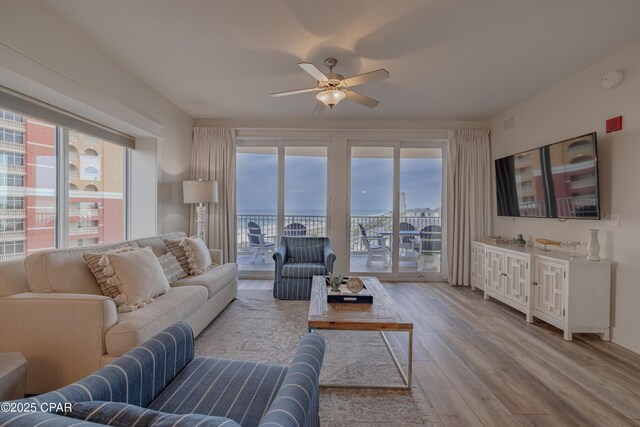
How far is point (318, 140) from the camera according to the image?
4.92 meters

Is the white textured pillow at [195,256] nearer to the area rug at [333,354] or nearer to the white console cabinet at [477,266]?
the area rug at [333,354]

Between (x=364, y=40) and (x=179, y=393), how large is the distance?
2830 mm

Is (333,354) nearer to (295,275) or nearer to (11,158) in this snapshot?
(295,275)

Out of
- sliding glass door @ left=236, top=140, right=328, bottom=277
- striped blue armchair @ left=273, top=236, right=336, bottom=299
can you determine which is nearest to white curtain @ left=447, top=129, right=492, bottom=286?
sliding glass door @ left=236, top=140, right=328, bottom=277

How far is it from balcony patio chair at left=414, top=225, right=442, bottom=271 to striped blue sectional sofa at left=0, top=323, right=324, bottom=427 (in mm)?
4064

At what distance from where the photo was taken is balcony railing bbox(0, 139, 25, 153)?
233 centimetres

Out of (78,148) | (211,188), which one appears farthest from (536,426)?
(78,148)

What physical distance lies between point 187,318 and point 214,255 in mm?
1408

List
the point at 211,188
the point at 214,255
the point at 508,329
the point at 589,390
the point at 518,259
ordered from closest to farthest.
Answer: the point at 589,390 → the point at 508,329 → the point at 518,259 → the point at 214,255 → the point at 211,188

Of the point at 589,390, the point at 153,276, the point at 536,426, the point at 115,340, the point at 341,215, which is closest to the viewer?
the point at 536,426

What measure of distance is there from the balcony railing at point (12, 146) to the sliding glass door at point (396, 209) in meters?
3.95

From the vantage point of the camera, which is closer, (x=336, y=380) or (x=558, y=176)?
(x=336, y=380)

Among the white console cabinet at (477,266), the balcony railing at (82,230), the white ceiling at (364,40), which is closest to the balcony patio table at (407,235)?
the white console cabinet at (477,266)

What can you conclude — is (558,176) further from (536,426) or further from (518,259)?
(536,426)
